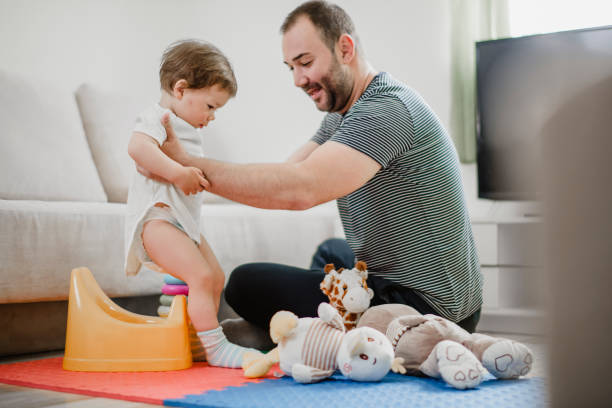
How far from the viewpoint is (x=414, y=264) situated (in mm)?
1324

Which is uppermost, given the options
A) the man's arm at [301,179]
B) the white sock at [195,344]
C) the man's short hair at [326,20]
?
the man's short hair at [326,20]

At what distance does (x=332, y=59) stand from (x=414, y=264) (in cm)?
53

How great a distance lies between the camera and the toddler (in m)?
1.26

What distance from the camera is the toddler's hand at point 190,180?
1.22m

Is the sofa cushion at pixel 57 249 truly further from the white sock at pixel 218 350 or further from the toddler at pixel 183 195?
the white sock at pixel 218 350

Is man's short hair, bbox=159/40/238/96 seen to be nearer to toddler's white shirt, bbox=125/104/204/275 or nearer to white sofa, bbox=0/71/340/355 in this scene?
toddler's white shirt, bbox=125/104/204/275

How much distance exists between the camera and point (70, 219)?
1.50 m

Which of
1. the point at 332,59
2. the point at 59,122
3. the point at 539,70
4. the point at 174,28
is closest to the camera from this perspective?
the point at 332,59

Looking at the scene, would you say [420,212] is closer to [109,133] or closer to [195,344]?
[195,344]

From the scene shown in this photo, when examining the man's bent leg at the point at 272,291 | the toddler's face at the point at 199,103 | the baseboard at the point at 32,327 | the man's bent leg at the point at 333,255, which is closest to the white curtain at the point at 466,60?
the man's bent leg at the point at 333,255

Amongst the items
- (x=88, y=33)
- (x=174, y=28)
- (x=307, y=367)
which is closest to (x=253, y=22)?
(x=174, y=28)

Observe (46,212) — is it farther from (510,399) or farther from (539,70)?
(539,70)

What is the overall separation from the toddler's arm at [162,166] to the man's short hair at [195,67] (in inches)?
6.8

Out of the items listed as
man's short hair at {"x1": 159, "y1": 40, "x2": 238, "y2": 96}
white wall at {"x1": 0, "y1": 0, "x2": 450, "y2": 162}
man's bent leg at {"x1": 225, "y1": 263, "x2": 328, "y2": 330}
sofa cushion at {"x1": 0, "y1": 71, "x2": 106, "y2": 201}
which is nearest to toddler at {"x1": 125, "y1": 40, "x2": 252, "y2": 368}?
man's short hair at {"x1": 159, "y1": 40, "x2": 238, "y2": 96}
